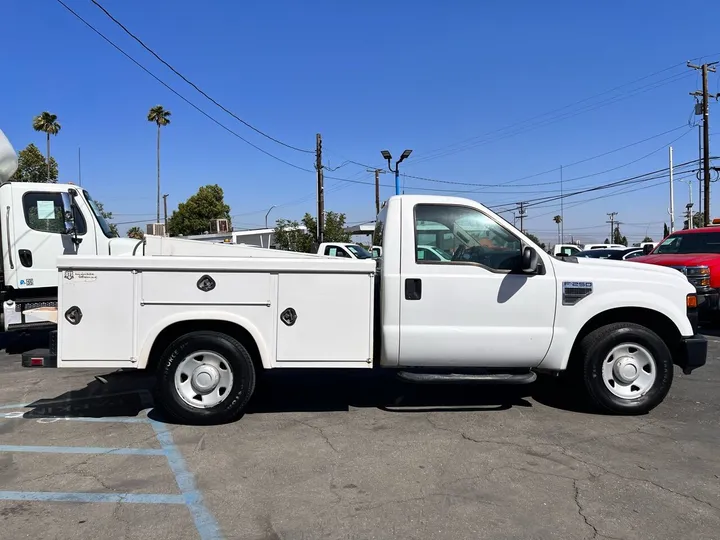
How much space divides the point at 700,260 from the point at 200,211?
55653mm

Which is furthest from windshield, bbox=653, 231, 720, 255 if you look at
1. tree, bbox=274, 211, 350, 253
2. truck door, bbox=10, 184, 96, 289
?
tree, bbox=274, 211, 350, 253

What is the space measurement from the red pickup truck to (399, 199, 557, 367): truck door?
16.2 feet

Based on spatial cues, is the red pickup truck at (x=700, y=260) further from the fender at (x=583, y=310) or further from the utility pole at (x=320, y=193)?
the utility pole at (x=320, y=193)

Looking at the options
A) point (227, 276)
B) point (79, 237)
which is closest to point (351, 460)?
point (227, 276)

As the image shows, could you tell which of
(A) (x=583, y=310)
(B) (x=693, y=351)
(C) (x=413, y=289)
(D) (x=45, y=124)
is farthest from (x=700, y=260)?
(D) (x=45, y=124)

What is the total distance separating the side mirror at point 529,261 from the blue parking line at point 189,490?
3315 mm

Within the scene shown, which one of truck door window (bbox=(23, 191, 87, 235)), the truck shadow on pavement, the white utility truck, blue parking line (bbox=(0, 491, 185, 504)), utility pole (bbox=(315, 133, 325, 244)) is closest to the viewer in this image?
blue parking line (bbox=(0, 491, 185, 504))

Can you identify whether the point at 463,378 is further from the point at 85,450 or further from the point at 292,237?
the point at 292,237

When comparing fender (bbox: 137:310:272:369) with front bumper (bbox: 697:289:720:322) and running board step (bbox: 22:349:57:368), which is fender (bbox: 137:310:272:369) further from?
front bumper (bbox: 697:289:720:322)

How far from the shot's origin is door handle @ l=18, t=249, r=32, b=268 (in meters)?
8.65

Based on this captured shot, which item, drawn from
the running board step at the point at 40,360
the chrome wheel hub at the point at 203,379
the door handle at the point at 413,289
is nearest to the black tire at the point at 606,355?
the door handle at the point at 413,289

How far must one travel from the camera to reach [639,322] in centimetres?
556

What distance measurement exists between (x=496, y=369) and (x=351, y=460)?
1.83 m

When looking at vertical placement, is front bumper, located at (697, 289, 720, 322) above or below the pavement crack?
above
